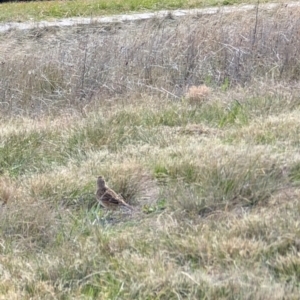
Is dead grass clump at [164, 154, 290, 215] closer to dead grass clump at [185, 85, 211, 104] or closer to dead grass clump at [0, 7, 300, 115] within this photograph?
dead grass clump at [185, 85, 211, 104]

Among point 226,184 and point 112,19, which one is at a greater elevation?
point 226,184

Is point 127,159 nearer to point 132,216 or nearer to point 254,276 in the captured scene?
point 132,216

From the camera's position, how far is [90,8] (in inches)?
487

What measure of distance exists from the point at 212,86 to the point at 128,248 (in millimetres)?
4263

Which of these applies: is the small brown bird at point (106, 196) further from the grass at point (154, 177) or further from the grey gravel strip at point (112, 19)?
the grey gravel strip at point (112, 19)

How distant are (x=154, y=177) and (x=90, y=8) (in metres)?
8.80

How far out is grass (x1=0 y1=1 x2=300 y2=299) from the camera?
290 centimetres

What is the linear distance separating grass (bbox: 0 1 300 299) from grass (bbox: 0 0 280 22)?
447cm

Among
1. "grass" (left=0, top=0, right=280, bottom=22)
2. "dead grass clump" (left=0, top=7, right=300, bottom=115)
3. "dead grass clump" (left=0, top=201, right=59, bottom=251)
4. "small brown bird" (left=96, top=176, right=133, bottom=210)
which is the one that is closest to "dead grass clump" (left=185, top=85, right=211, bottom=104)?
"dead grass clump" (left=0, top=7, right=300, bottom=115)

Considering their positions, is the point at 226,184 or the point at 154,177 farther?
the point at 154,177

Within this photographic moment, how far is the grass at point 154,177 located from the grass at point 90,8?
14.7 ft

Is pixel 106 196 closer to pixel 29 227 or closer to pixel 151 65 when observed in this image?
pixel 29 227

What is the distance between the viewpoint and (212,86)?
7180 mm

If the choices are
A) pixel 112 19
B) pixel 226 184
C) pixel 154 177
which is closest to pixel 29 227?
pixel 154 177
